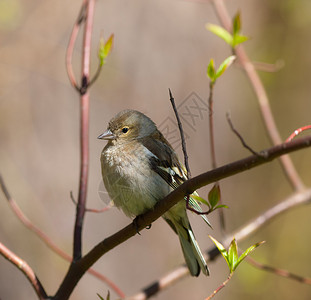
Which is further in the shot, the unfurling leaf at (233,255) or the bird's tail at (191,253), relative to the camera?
the bird's tail at (191,253)

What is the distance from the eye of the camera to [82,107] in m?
2.96

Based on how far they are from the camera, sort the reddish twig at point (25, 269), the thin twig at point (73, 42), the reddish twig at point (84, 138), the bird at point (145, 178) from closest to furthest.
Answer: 1. the reddish twig at point (25, 269)
2. the reddish twig at point (84, 138)
3. the thin twig at point (73, 42)
4. the bird at point (145, 178)

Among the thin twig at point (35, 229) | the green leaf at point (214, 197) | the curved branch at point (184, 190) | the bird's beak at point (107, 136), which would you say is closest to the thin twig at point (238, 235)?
the thin twig at point (35, 229)

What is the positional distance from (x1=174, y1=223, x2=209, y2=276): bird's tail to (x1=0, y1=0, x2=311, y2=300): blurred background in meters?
0.66

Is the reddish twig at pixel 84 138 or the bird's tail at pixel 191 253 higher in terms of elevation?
the reddish twig at pixel 84 138

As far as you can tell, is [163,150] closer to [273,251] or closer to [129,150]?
[129,150]

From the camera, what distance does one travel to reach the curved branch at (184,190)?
164 cm

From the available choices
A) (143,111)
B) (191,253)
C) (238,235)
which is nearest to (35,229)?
(191,253)

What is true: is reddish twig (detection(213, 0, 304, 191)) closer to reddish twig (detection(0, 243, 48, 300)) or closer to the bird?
the bird

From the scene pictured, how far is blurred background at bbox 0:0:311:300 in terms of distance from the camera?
16.8ft

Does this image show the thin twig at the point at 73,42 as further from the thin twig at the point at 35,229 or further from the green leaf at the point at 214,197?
the green leaf at the point at 214,197

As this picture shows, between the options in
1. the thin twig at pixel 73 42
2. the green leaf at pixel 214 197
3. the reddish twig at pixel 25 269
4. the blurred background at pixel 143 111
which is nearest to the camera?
the green leaf at pixel 214 197

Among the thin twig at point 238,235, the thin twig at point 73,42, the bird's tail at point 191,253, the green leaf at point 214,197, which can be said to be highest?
the thin twig at point 73,42

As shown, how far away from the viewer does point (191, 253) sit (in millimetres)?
3230
